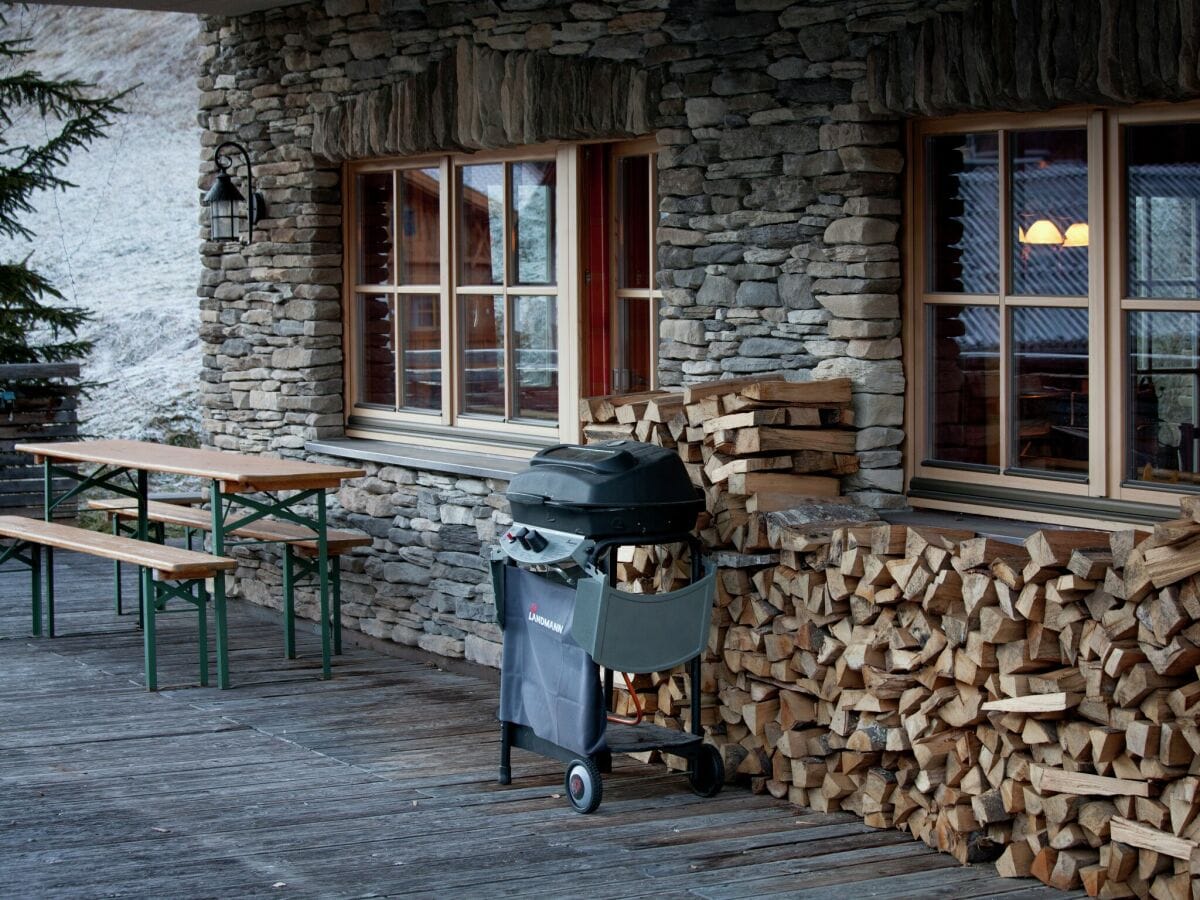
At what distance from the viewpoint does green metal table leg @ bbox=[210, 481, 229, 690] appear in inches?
288

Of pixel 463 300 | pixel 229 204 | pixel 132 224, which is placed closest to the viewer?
pixel 463 300

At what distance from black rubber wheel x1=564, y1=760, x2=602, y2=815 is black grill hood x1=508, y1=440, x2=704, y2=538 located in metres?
0.76

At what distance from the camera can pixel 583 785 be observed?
5.51 metres

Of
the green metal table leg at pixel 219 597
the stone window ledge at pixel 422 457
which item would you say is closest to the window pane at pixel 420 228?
the stone window ledge at pixel 422 457

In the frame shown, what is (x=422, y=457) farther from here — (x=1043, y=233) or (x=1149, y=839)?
(x=1149, y=839)

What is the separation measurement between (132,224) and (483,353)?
22.8 meters

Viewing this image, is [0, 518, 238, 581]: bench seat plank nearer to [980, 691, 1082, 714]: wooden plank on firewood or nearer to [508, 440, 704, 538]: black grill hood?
[508, 440, 704, 538]: black grill hood

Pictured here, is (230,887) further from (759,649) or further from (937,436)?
(937,436)

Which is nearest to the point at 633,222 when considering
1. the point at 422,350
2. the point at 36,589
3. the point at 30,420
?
the point at 422,350

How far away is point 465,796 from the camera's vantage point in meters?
5.73

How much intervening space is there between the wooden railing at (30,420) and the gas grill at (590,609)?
7.28m

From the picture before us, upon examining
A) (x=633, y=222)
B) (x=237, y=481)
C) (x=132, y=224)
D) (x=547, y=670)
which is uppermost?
(x=132, y=224)

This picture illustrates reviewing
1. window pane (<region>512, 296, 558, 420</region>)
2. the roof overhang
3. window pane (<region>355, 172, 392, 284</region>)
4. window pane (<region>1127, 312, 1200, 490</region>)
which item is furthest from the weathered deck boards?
the roof overhang

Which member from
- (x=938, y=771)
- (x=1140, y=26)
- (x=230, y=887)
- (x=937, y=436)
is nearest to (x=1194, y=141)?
(x=1140, y=26)
